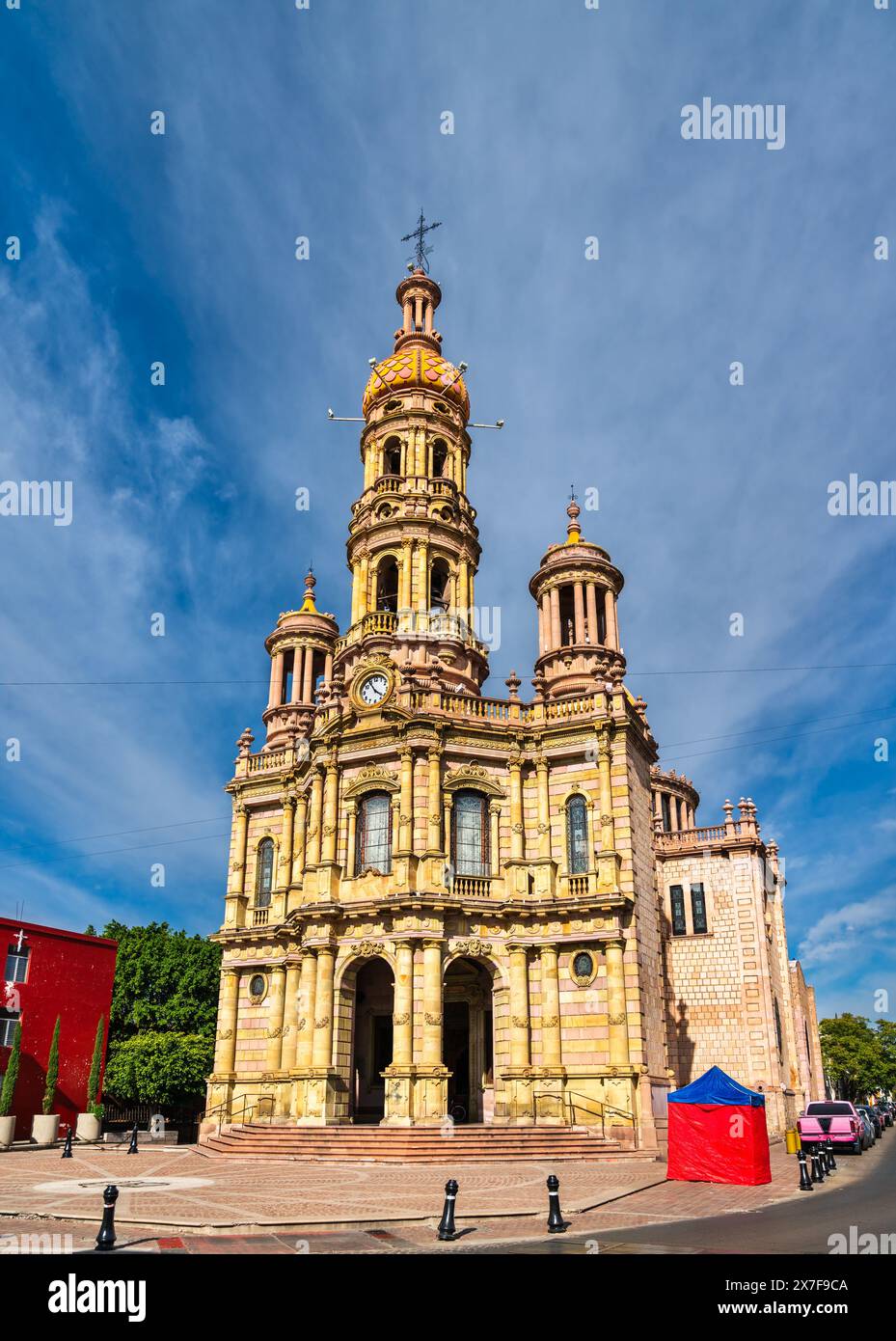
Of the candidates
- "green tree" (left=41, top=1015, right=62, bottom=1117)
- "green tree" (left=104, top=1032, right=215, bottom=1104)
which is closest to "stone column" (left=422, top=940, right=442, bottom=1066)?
"green tree" (left=41, top=1015, right=62, bottom=1117)

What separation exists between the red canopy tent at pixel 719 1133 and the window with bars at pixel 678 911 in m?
23.0

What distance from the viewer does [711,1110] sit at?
21.3 meters

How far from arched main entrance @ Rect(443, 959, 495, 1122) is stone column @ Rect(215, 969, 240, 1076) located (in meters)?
8.43

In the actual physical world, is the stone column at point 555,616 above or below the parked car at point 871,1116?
above

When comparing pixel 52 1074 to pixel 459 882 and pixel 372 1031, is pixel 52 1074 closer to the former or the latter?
pixel 372 1031

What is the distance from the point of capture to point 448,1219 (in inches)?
555

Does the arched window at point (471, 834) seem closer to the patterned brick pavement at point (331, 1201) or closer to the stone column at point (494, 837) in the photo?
the stone column at point (494, 837)

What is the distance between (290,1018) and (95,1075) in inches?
452

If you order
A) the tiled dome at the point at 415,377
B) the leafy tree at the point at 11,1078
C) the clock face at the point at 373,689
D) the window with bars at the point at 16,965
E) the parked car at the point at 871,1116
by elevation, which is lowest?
the parked car at the point at 871,1116

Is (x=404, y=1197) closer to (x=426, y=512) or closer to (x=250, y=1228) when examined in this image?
(x=250, y=1228)

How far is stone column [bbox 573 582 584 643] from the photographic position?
4253 centimetres

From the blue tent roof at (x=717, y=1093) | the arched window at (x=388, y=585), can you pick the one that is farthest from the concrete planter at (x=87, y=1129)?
the blue tent roof at (x=717, y=1093)

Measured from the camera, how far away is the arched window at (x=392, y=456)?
44438 mm
